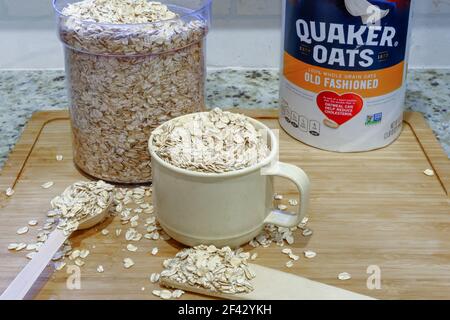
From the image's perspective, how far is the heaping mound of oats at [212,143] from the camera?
0.64 meters

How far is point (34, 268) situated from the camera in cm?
62

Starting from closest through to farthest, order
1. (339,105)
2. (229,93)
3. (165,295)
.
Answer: (165,295) → (339,105) → (229,93)

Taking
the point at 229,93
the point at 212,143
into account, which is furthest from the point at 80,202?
the point at 229,93

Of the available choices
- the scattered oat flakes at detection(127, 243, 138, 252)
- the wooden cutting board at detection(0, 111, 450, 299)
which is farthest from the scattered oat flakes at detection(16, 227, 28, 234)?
the scattered oat flakes at detection(127, 243, 138, 252)

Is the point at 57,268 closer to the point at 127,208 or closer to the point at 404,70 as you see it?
the point at 127,208

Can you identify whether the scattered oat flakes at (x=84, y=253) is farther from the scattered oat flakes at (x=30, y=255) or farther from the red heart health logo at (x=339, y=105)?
the red heart health logo at (x=339, y=105)

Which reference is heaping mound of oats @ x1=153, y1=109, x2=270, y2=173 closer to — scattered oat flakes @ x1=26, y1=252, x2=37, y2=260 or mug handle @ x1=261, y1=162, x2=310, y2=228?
mug handle @ x1=261, y1=162, x2=310, y2=228

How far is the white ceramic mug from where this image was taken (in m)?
0.63

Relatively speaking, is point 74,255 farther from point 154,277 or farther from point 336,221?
point 336,221

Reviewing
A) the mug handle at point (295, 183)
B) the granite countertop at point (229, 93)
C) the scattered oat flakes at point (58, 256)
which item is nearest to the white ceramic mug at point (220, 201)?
the mug handle at point (295, 183)

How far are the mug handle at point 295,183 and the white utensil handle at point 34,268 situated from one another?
217 mm

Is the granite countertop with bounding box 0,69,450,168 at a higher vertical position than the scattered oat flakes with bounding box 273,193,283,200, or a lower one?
higher

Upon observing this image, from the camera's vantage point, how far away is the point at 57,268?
0.64 metres

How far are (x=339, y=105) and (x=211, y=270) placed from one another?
0.32 metres
